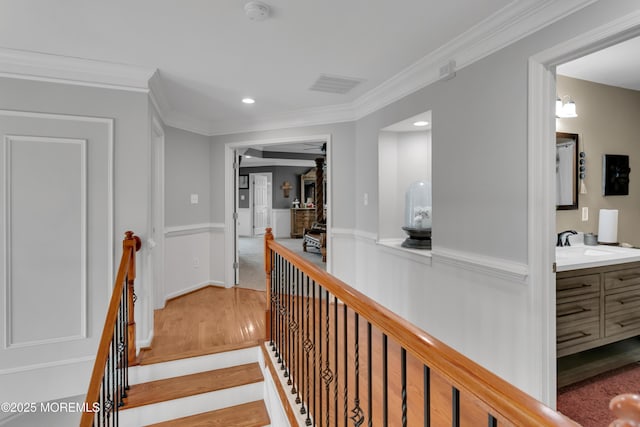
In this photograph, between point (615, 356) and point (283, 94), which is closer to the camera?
point (615, 356)

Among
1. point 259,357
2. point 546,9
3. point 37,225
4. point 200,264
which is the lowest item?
point 259,357

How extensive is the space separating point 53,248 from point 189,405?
1.57m

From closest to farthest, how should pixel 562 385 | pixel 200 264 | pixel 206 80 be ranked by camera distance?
pixel 562 385 < pixel 206 80 < pixel 200 264

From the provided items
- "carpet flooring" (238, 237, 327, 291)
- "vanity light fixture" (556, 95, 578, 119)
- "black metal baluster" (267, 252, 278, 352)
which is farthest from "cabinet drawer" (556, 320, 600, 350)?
"carpet flooring" (238, 237, 327, 291)

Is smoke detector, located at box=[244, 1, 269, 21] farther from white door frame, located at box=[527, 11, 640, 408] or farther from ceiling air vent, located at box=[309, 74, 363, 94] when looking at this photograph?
white door frame, located at box=[527, 11, 640, 408]

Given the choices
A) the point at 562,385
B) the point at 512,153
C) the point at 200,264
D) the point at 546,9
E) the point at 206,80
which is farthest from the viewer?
the point at 200,264

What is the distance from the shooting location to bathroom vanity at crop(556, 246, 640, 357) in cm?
219

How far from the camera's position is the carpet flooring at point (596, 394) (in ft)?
6.43

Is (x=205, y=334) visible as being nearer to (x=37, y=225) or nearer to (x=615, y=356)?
(x=37, y=225)

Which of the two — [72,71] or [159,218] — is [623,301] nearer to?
[159,218]

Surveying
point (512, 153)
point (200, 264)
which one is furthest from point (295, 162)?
point (512, 153)

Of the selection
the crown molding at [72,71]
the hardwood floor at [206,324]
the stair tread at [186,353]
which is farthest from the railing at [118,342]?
the crown molding at [72,71]

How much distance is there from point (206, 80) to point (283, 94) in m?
0.77

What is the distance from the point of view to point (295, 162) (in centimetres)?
1001
